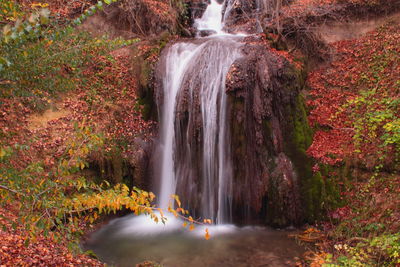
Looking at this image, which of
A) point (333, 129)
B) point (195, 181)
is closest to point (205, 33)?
point (333, 129)

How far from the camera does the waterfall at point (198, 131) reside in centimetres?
795

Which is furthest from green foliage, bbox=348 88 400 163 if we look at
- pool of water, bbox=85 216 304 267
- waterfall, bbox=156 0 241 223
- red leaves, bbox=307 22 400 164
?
waterfall, bbox=156 0 241 223

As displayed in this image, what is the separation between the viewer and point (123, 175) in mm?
8570

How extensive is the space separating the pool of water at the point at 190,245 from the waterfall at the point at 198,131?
865 millimetres

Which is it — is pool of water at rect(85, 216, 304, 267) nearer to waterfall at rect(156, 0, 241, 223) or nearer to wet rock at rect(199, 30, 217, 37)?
waterfall at rect(156, 0, 241, 223)

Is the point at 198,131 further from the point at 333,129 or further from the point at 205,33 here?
the point at 205,33

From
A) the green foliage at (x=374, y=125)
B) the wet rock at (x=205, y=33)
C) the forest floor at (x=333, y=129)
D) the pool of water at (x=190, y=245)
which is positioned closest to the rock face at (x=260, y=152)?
the pool of water at (x=190, y=245)

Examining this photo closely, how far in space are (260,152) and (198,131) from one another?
1.78 m

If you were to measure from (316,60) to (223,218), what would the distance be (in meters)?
6.81

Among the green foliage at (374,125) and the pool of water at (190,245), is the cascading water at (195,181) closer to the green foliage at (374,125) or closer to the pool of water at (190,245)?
the pool of water at (190,245)

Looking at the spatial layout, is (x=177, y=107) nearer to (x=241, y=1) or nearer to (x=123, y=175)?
(x=123, y=175)

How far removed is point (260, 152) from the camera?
7.81m

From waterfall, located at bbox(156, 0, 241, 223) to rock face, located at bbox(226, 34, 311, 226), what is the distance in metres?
0.33

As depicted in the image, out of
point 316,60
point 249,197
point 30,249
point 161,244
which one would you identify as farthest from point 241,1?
point 30,249
